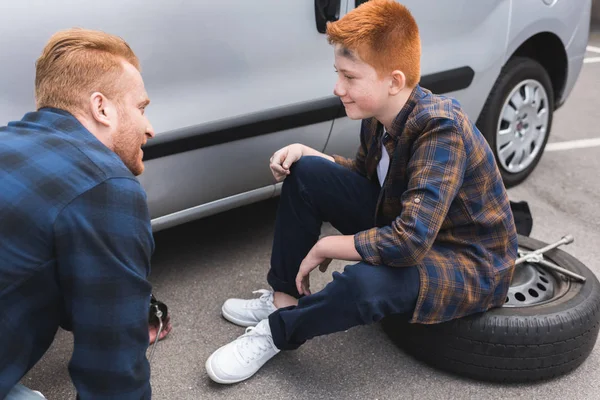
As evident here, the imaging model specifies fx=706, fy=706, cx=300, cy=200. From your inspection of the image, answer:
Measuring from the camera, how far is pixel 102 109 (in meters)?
1.40

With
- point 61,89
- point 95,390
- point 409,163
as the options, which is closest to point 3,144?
point 61,89

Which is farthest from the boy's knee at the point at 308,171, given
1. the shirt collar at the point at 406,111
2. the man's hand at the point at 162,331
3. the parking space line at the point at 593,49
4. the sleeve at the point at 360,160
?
the parking space line at the point at 593,49

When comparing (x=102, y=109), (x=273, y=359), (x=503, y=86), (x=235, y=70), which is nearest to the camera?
(x=102, y=109)

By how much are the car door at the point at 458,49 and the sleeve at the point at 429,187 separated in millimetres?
911

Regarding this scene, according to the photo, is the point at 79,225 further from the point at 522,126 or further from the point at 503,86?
the point at 522,126

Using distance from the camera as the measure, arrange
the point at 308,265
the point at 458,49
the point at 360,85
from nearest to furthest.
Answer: the point at 360,85, the point at 308,265, the point at 458,49

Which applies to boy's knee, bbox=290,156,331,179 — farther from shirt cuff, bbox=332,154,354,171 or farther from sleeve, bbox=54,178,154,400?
sleeve, bbox=54,178,154,400

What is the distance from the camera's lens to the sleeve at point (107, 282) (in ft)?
4.08

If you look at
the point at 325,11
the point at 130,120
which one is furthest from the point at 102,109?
the point at 325,11

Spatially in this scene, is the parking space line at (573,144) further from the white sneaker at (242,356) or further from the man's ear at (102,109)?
the man's ear at (102,109)

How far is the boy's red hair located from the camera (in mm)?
1832

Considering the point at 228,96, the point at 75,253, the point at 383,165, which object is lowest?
the point at 383,165

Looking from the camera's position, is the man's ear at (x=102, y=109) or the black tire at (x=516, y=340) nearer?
the man's ear at (x=102, y=109)

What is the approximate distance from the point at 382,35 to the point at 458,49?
1139 millimetres
